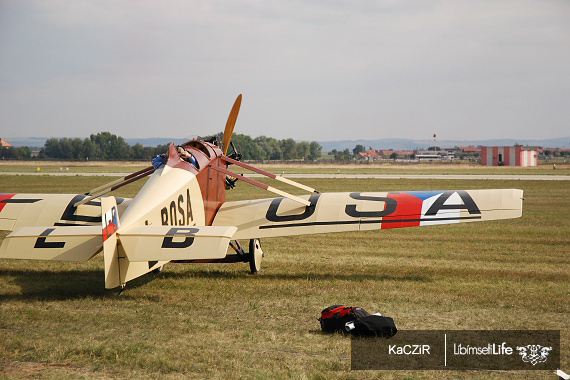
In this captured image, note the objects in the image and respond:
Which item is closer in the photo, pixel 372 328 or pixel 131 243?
pixel 372 328

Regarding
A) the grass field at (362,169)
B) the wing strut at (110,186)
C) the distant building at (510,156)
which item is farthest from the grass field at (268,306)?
the distant building at (510,156)

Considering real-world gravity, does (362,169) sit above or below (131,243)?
below

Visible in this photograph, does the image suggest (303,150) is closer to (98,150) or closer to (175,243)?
(98,150)

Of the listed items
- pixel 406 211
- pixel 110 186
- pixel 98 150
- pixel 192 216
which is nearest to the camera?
pixel 192 216

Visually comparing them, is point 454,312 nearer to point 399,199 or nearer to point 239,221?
point 399,199

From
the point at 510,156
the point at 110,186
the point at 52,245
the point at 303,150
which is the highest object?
the point at 110,186

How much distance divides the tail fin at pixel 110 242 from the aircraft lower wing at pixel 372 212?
326cm

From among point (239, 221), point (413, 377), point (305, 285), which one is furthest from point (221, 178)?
point (413, 377)

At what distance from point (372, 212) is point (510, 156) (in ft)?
288

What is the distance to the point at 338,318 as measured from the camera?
7980 mm

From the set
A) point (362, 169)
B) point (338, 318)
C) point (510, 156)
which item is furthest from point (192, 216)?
point (510, 156)

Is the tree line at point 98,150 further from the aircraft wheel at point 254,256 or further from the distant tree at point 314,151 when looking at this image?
the aircraft wheel at point 254,256

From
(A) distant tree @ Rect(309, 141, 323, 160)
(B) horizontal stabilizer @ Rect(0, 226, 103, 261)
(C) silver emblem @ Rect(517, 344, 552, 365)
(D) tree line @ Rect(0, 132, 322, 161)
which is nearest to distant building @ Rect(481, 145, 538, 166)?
(D) tree line @ Rect(0, 132, 322, 161)

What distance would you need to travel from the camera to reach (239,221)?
12.3 meters
